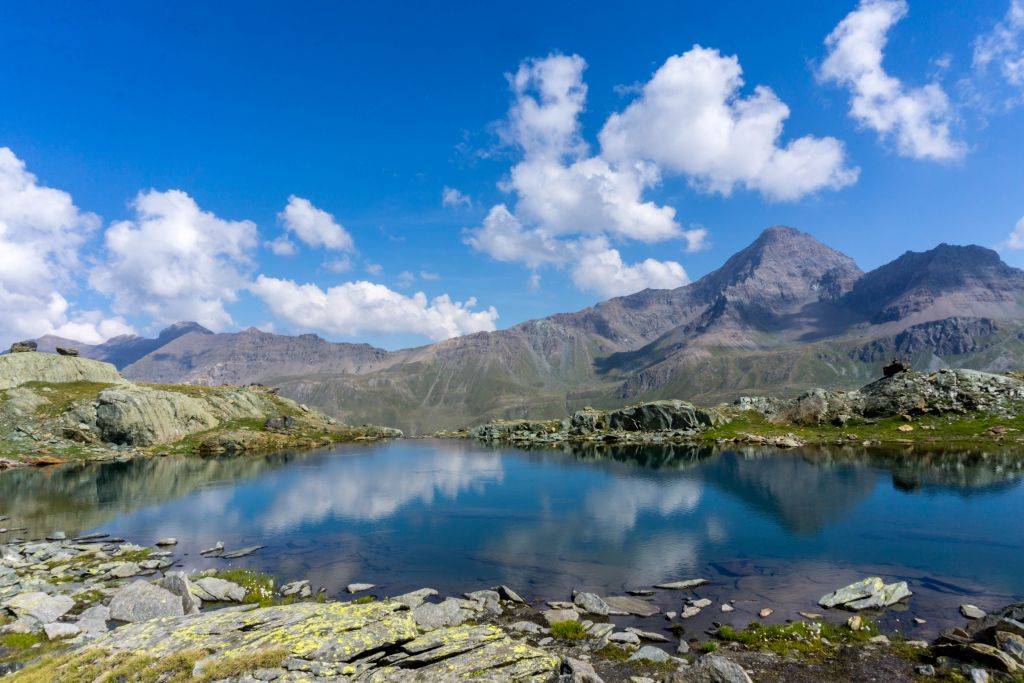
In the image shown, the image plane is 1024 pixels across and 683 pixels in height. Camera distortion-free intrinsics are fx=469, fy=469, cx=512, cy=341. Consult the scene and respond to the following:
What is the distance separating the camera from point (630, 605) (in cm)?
3028

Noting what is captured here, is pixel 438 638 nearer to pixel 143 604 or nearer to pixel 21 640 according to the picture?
pixel 143 604

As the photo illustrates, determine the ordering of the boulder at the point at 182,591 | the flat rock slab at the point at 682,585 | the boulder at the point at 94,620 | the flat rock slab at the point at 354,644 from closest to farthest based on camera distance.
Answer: the flat rock slab at the point at 354,644 < the boulder at the point at 94,620 < the boulder at the point at 182,591 < the flat rock slab at the point at 682,585

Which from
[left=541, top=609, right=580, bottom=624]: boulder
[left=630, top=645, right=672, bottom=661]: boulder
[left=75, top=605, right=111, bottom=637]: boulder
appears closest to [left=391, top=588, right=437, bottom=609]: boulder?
[left=541, top=609, right=580, bottom=624]: boulder

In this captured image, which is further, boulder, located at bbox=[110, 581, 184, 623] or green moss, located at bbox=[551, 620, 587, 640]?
boulder, located at bbox=[110, 581, 184, 623]

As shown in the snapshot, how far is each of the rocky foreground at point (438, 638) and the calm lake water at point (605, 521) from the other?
277 cm

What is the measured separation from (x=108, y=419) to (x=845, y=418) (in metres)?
186

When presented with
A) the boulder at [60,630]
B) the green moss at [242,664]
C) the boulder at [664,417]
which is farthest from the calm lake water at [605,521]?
the boulder at [664,417]

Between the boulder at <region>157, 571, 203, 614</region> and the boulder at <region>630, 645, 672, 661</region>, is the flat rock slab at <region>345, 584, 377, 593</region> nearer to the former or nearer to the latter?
the boulder at <region>157, 571, 203, 614</region>

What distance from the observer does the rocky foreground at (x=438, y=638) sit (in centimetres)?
1728

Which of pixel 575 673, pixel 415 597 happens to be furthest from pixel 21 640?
pixel 575 673

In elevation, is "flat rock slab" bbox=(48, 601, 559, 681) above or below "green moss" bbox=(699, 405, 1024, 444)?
above

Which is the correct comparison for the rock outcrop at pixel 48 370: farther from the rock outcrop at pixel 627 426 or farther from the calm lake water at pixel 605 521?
the rock outcrop at pixel 627 426

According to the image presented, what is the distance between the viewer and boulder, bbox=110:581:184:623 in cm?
2777

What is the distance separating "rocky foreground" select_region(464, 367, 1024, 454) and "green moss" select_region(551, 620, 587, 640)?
101 meters
